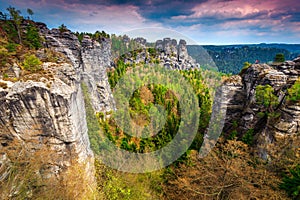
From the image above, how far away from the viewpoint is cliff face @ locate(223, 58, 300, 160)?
44.0ft

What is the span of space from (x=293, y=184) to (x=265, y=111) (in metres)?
9.53

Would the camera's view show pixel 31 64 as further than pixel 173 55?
No

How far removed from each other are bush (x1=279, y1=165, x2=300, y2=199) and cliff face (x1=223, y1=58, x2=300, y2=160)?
2094 millimetres

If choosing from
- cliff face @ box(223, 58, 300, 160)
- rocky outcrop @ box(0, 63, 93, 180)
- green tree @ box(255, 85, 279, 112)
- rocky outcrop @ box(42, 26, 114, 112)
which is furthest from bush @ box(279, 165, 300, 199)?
rocky outcrop @ box(42, 26, 114, 112)

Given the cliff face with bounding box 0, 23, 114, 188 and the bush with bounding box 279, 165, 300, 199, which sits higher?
the cliff face with bounding box 0, 23, 114, 188

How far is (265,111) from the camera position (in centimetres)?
1744

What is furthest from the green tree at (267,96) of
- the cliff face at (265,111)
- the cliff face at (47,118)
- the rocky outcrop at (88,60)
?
the rocky outcrop at (88,60)

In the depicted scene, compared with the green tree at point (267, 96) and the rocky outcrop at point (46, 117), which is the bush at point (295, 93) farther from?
the rocky outcrop at point (46, 117)

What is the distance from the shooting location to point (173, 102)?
44.2 m

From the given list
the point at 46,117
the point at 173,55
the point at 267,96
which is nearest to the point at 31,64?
the point at 46,117

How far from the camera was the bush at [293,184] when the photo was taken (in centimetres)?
912

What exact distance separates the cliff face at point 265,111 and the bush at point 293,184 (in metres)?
2.09

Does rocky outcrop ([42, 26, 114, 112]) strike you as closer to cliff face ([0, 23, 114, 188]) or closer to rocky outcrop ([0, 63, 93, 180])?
cliff face ([0, 23, 114, 188])

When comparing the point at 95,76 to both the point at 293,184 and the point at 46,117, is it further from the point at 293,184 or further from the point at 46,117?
the point at 293,184
